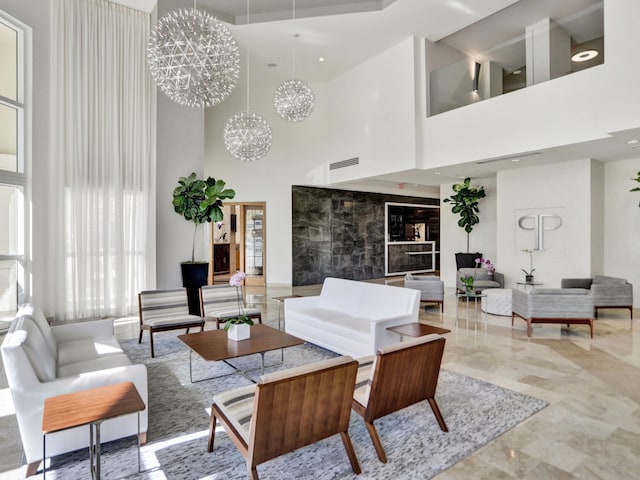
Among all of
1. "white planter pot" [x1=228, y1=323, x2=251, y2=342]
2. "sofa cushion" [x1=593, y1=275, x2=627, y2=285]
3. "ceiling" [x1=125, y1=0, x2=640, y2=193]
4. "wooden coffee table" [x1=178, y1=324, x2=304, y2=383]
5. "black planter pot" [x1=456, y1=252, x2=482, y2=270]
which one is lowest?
"wooden coffee table" [x1=178, y1=324, x2=304, y2=383]

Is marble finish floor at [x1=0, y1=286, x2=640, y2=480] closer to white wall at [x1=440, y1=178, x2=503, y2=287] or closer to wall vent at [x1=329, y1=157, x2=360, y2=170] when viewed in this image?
white wall at [x1=440, y1=178, x2=503, y2=287]

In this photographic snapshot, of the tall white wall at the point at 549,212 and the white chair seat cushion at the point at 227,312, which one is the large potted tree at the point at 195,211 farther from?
the tall white wall at the point at 549,212

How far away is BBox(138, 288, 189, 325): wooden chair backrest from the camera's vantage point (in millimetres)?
5180

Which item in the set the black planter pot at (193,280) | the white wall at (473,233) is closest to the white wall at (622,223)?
the white wall at (473,233)

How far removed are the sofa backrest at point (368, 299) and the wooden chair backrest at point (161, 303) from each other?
6.63 ft

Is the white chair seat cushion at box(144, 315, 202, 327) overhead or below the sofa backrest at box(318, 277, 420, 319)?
below

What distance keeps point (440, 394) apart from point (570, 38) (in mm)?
6111

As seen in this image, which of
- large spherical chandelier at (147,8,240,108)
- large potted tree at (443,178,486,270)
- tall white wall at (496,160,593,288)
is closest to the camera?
large spherical chandelier at (147,8,240,108)

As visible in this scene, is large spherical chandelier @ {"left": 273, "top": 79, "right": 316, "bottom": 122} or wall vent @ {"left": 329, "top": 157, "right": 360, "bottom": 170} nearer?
large spherical chandelier @ {"left": 273, "top": 79, "right": 316, "bottom": 122}

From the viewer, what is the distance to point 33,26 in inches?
240

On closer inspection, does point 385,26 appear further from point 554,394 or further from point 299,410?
point 299,410

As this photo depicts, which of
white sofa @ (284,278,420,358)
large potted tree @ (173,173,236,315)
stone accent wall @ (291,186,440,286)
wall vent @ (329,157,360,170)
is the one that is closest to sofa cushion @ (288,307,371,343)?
white sofa @ (284,278,420,358)

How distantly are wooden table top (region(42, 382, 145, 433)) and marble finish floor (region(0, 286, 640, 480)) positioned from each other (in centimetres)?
71

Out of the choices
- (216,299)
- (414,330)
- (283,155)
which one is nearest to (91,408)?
(414,330)
